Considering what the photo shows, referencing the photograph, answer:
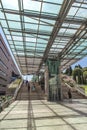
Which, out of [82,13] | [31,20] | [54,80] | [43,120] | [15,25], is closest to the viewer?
[43,120]

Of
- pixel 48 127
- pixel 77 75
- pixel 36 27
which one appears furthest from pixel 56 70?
pixel 77 75

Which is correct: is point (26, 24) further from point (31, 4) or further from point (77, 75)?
point (77, 75)

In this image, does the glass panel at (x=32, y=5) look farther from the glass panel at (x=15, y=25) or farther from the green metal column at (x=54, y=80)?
the green metal column at (x=54, y=80)

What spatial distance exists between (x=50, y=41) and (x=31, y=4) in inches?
281

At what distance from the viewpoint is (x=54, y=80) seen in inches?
1047

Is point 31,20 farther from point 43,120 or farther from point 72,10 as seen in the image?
point 43,120

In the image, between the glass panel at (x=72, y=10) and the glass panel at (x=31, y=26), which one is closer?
the glass panel at (x=72, y=10)

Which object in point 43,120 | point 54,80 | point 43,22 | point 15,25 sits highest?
point 15,25

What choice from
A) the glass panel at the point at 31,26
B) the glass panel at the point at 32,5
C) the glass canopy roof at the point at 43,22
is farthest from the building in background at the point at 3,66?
the glass panel at the point at 32,5

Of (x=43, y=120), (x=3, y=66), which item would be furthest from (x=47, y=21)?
(x=3, y=66)

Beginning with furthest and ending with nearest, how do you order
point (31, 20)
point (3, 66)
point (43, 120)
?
point (3, 66)
point (31, 20)
point (43, 120)

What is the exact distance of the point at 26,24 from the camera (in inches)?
674

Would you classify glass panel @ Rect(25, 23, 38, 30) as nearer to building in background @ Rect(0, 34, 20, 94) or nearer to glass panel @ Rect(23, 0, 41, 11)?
glass panel @ Rect(23, 0, 41, 11)

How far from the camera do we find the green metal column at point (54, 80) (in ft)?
84.4
